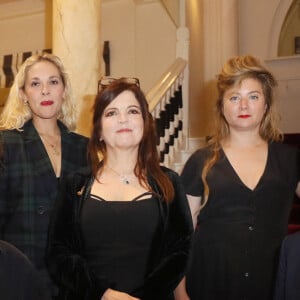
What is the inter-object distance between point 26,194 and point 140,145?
50 cm

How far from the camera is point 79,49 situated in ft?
10.1

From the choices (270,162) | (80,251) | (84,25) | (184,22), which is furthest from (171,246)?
(184,22)

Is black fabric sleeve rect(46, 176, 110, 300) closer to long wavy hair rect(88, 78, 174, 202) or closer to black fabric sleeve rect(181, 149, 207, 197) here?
long wavy hair rect(88, 78, 174, 202)

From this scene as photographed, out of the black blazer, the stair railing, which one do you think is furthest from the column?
the black blazer

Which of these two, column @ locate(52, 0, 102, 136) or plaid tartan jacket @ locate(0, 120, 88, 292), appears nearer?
plaid tartan jacket @ locate(0, 120, 88, 292)

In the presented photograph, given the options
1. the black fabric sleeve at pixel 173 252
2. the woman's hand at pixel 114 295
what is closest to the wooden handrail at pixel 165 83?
the black fabric sleeve at pixel 173 252

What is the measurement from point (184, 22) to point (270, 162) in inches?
142

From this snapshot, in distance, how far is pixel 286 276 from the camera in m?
1.38

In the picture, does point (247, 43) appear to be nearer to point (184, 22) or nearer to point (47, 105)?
point (184, 22)

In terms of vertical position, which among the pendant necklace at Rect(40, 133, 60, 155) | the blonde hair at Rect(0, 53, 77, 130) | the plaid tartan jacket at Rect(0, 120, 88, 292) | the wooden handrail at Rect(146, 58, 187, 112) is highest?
the wooden handrail at Rect(146, 58, 187, 112)

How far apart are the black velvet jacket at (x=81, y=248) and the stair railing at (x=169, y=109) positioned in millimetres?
1891

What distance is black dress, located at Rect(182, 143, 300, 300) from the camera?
1750mm

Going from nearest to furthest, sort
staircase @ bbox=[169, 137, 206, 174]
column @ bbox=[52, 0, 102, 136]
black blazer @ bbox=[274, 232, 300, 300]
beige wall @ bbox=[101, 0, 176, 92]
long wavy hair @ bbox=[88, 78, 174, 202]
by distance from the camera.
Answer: black blazer @ bbox=[274, 232, 300, 300] < long wavy hair @ bbox=[88, 78, 174, 202] < column @ bbox=[52, 0, 102, 136] < staircase @ bbox=[169, 137, 206, 174] < beige wall @ bbox=[101, 0, 176, 92]

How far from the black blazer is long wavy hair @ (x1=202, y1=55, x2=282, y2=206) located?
0.47 m
